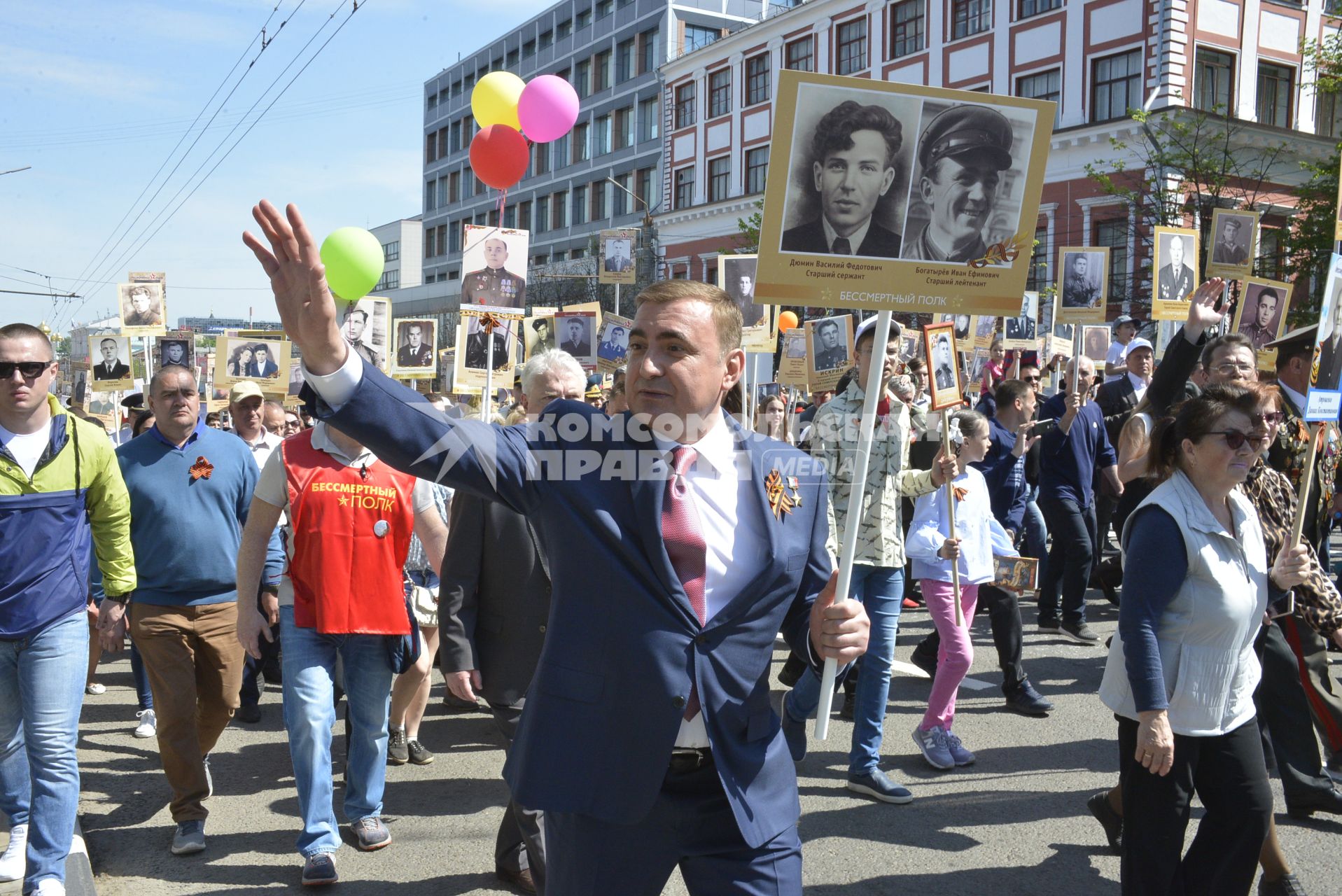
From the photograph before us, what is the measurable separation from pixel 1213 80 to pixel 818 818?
33070 mm

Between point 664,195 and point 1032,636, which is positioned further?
point 664,195

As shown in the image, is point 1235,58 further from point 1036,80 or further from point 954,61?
point 954,61

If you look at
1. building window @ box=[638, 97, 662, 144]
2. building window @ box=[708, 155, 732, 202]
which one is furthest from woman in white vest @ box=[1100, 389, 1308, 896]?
building window @ box=[638, 97, 662, 144]

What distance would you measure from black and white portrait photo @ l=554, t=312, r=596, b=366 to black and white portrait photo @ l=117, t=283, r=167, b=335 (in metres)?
4.43

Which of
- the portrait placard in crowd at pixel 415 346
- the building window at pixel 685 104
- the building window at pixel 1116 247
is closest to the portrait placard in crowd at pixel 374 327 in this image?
the portrait placard in crowd at pixel 415 346

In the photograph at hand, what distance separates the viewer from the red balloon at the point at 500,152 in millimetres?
8695

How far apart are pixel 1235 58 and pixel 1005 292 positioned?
35064 millimetres

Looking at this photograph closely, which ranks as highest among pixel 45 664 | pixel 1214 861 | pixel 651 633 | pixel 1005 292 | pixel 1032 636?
pixel 1005 292

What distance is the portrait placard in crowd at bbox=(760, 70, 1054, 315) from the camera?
2836mm

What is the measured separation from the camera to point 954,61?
37469 millimetres

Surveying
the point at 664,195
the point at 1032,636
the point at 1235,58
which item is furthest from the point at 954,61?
the point at 1032,636

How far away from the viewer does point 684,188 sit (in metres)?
51.6

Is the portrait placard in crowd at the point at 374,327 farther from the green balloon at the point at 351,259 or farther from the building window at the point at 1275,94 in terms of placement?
the building window at the point at 1275,94

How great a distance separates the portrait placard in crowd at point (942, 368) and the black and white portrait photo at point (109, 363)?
1019 cm
